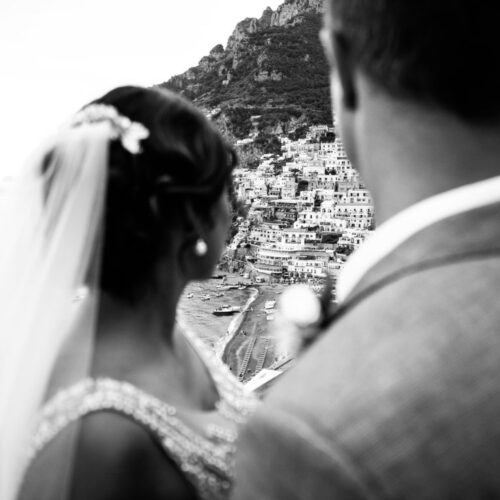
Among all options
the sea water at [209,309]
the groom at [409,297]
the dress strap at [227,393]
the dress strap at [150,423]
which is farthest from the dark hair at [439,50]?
the sea water at [209,309]

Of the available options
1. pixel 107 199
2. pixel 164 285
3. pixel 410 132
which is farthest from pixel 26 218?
pixel 410 132

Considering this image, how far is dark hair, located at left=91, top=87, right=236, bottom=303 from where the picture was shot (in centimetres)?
115

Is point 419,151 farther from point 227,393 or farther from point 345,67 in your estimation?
point 227,393

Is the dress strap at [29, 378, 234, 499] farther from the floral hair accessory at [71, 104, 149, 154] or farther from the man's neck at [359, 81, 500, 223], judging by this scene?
the man's neck at [359, 81, 500, 223]

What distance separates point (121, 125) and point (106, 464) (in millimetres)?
650

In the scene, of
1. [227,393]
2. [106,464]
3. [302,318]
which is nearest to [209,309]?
[227,393]

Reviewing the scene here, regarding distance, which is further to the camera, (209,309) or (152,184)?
(209,309)

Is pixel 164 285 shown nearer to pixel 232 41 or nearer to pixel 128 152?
pixel 128 152

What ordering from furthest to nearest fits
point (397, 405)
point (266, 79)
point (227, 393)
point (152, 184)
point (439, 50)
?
point (266, 79)
point (227, 393)
point (152, 184)
point (439, 50)
point (397, 405)

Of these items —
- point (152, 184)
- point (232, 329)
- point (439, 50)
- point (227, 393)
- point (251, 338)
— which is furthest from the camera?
point (232, 329)

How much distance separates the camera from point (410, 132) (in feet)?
2.09

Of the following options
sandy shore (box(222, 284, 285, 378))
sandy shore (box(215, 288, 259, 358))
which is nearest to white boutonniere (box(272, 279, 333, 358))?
sandy shore (box(222, 284, 285, 378))

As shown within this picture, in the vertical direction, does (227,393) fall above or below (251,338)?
above

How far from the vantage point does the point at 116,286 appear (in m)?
1.20
